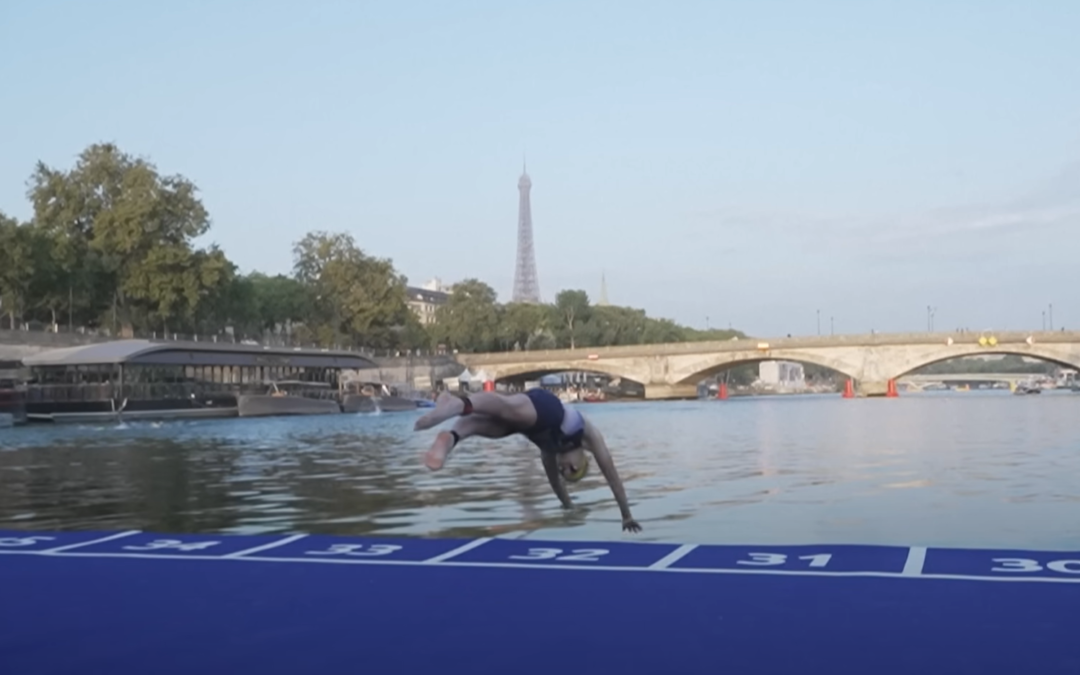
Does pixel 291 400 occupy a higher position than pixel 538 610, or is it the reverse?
pixel 538 610

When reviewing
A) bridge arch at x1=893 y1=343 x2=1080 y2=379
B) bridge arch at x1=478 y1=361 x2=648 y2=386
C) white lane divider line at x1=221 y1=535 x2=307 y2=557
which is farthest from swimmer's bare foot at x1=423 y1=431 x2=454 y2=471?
bridge arch at x1=478 y1=361 x2=648 y2=386

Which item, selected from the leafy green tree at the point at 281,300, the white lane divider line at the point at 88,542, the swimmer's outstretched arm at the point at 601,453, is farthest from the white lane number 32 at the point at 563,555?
the leafy green tree at the point at 281,300

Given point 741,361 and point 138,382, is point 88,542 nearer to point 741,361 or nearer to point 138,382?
point 138,382

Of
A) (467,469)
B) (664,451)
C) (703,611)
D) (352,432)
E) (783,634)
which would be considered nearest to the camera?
(783,634)

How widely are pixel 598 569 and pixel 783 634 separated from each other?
247 centimetres

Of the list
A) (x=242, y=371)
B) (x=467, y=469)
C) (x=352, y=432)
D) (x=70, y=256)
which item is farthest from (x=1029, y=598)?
(x=70, y=256)

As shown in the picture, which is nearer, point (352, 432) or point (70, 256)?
point (352, 432)

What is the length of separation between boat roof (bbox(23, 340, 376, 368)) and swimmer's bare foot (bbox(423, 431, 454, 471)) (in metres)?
51.6

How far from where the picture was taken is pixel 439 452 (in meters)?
7.82

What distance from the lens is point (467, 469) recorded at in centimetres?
2416

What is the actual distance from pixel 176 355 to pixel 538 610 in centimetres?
5674

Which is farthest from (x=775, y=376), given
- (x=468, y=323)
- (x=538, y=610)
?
(x=538, y=610)

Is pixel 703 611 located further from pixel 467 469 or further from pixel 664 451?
pixel 664 451

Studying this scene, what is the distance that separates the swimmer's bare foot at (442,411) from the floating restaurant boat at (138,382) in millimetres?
50069
